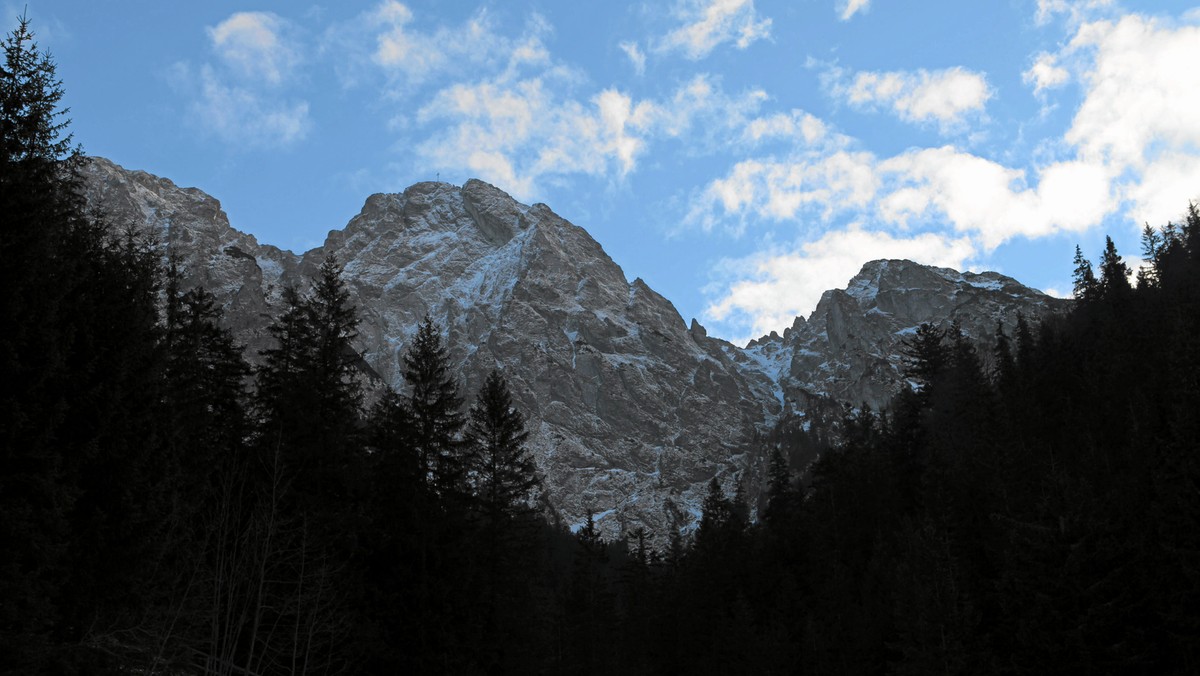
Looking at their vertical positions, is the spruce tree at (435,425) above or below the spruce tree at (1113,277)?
below

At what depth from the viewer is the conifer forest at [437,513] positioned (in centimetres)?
1627

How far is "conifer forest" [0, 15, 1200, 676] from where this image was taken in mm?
16266

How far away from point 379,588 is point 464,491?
5.76 m

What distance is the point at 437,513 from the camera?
32125 millimetres

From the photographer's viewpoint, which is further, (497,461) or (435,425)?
(497,461)

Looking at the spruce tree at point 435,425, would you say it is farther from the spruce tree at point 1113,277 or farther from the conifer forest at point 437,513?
the spruce tree at point 1113,277

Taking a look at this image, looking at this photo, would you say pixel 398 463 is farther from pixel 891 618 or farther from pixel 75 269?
pixel 891 618

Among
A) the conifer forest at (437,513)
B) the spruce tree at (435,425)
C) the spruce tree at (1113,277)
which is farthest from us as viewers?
the spruce tree at (1113,277)

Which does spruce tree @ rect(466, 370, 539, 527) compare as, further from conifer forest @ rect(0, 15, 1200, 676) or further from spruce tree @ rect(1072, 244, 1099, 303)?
spruce tree @ rect(1072, 244, 1099, 303)

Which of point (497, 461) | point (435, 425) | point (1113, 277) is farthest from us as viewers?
point (1113, 277)

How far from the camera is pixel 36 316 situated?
15.5 meters

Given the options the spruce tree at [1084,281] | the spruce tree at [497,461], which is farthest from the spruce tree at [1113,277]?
the spruce tree at [497,461]

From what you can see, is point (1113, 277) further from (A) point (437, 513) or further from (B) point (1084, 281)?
(A) point (437, 513)

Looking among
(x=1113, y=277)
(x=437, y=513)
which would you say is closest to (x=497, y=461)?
(x=437, y=513)
